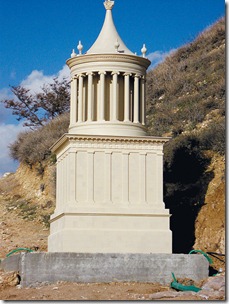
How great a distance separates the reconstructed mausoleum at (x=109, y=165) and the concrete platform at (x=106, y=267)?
5.01 ft

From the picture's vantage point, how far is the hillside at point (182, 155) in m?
40.2

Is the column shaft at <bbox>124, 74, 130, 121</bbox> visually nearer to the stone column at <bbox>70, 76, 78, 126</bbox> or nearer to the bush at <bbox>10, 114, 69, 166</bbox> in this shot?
the stone column at <bbox>70, 76, 78, 126</bbox>

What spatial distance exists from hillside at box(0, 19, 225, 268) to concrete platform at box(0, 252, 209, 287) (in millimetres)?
3532

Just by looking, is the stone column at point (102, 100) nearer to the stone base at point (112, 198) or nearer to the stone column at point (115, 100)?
the stone column at point (115, 100)

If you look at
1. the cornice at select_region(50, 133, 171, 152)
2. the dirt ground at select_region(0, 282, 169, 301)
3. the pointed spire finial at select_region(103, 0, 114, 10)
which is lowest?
the dirt ground at select_region(0, 282, 169, 301)

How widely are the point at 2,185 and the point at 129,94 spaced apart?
21918 mm

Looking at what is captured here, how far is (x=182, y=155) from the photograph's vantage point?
4488cm

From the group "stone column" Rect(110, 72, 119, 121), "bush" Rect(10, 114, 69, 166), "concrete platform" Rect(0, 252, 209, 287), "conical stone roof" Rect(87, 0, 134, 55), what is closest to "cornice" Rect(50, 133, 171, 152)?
"stone column" Rect(110, 72, 119, 121)

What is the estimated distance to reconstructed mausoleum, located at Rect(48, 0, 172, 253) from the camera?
34.6 m

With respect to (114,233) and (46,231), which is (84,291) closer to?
(114,233)

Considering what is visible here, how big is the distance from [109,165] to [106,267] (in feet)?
15.0

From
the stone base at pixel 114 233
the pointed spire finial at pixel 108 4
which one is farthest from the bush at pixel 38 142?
the stone base at pixel 114 233

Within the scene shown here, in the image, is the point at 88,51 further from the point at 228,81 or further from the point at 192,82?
the point at 192,82

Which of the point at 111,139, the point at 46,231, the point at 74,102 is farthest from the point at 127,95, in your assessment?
the point at 46,231
